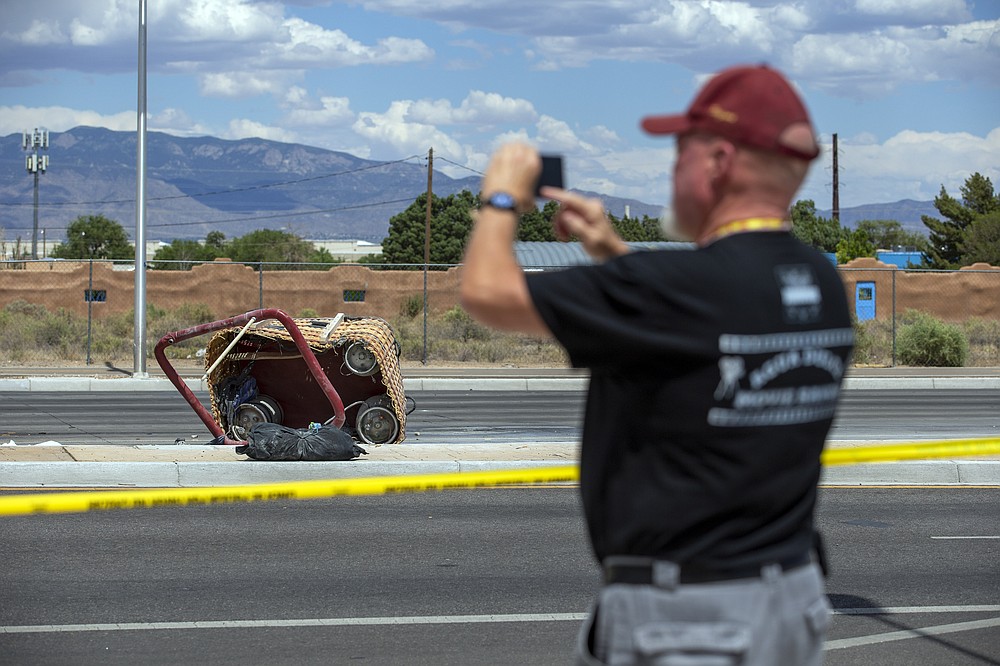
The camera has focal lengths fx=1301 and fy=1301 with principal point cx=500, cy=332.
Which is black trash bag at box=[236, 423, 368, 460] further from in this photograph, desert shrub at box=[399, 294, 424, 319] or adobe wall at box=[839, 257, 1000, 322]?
adobe wall at box=[839, 257, 1000, 322]

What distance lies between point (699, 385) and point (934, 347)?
27895 mm

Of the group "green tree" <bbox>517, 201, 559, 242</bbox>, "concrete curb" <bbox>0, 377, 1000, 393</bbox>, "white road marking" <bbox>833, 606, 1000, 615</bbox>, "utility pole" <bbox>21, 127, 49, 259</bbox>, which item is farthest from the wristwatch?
"utility pole" <bbox>21, 127, 49, 259</bbox>

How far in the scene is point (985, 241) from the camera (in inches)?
2451

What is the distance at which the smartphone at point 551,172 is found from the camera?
2.60 m

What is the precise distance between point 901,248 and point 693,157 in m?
118

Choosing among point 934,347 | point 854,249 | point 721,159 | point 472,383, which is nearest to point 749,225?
point 721,159

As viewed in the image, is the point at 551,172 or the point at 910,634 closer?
the point at 551,172

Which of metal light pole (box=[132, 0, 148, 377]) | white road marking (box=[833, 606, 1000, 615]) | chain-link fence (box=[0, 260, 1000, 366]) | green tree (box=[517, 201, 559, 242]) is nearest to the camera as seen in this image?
white road marking (box=[833, 606, 1000, 615])

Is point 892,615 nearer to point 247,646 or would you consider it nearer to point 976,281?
point 247,646

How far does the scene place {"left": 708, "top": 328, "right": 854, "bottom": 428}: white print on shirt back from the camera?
2424mm

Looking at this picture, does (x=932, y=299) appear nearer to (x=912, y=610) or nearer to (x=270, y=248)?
(x=912, y=610)

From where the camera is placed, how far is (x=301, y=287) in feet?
148

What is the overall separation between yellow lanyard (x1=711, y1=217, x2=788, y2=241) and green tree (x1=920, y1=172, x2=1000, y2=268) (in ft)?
225

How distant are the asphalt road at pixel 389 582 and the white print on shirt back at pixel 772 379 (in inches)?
150
